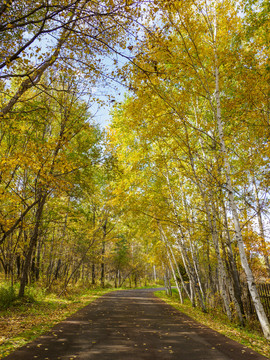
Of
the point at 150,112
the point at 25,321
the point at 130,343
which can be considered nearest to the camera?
the point at 130,343

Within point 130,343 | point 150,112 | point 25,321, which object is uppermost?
point 150,112

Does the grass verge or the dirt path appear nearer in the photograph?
the dirt path

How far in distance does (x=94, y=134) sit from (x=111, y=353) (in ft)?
31.6

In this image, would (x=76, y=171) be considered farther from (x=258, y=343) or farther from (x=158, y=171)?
(x=258, y=343)

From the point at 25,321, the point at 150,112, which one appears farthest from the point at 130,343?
the point at 150,112

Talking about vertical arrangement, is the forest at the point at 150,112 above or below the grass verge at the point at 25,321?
above

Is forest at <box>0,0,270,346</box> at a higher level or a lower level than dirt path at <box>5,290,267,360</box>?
higher

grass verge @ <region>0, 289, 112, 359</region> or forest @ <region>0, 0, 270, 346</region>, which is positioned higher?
forest @ <region>0, 0, 270, 346</region>

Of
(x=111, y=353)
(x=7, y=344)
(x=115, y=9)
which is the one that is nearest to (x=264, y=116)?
(x=115, y=9)

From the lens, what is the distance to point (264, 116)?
28.6 feet

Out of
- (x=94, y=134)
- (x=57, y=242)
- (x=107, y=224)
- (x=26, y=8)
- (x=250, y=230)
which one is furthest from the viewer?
(x=107, y=224)

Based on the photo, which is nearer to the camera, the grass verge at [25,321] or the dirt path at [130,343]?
the dirt path at [130,343]

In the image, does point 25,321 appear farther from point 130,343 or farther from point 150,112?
point 150,112

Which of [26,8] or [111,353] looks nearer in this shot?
[111,353]
